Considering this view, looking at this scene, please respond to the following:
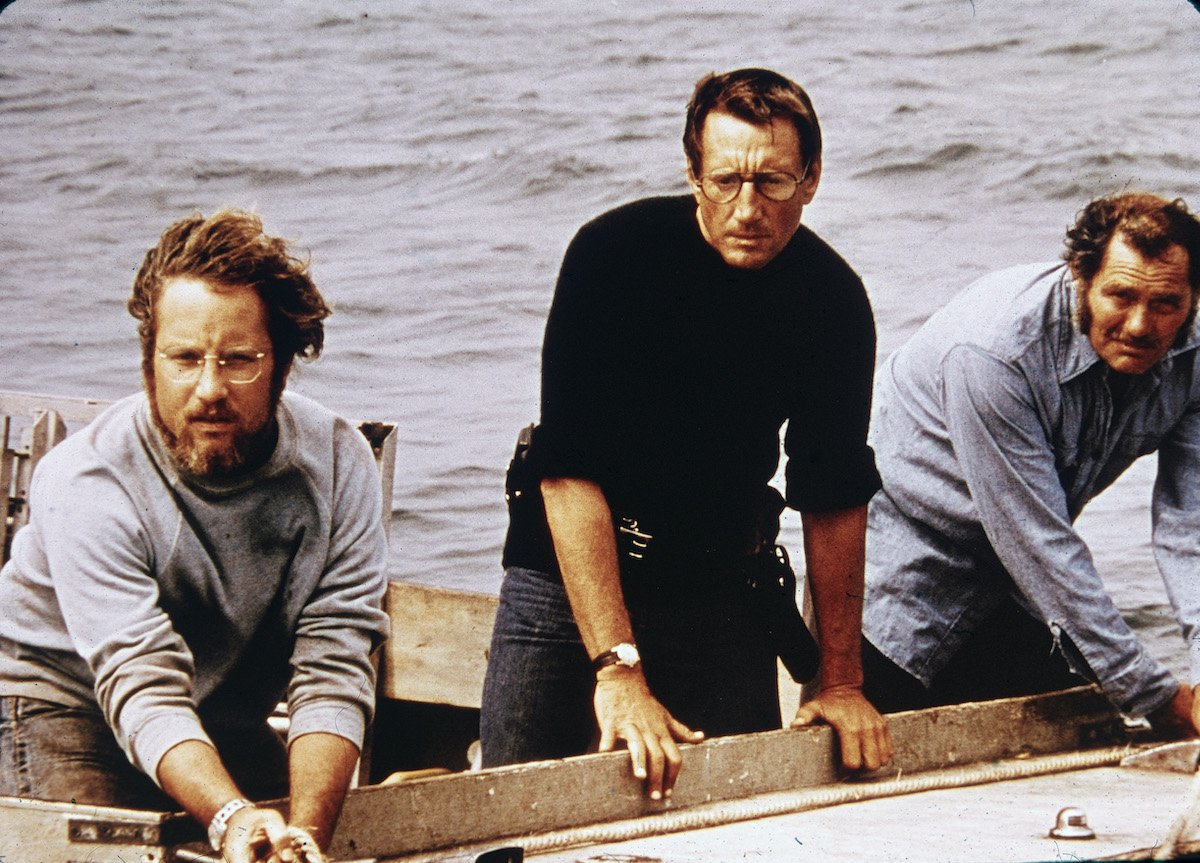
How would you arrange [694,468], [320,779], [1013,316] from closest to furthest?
[320,779] < [694,468] < [1013,316]

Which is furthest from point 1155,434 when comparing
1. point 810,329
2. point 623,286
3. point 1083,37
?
point 1083,37

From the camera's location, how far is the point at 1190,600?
3025 mm

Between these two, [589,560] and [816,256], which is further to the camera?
[816,256]

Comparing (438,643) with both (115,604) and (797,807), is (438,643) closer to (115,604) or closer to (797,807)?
(797,807)

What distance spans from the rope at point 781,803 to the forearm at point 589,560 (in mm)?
277

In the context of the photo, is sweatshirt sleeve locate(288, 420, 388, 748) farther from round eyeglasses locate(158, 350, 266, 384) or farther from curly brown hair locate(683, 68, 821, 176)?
curly brown hair locate(683, 68, 821, 176)

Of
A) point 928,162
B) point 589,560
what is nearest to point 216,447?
point 589,560

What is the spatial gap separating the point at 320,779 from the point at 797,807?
0.79 meters

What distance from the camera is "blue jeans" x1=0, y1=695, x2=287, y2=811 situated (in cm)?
225

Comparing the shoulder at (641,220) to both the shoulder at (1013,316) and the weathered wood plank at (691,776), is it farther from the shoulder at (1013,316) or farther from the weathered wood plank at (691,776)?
the weathered wood plank at (691,776)

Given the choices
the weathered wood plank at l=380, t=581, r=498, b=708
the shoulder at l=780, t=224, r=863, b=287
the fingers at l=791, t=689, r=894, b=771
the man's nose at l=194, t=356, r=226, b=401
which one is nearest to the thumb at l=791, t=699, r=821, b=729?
the fingers at l=791, t=689, r=894, b=771

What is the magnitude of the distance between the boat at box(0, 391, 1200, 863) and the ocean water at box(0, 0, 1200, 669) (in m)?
1.73

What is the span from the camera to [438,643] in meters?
4.05

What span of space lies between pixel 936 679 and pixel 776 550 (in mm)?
615
